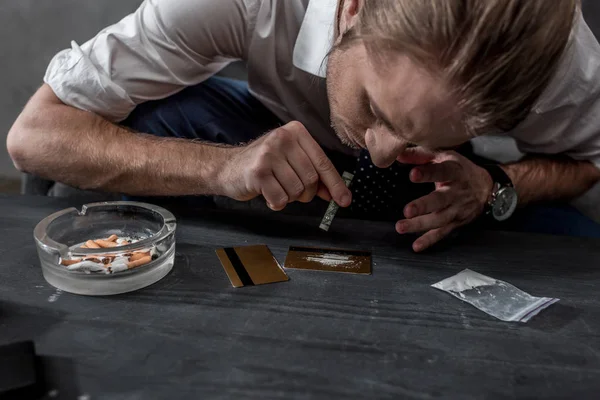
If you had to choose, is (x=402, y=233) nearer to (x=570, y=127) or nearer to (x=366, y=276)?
(x=366, y=276)

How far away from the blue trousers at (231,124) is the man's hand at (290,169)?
36 centimetres

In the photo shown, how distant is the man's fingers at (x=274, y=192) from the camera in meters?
0.80

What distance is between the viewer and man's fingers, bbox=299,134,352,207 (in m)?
0.78

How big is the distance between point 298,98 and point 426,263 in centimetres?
48

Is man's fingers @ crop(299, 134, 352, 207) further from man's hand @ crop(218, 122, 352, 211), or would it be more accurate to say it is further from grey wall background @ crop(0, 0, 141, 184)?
grey wall background @ crop(0, 0, 141, 184)

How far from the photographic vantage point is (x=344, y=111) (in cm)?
82

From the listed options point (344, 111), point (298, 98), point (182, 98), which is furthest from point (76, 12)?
point (344, 111)

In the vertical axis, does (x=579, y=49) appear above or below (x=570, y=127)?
above

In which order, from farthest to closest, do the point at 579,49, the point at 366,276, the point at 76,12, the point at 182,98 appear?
1. the point at 76,12
2. the point at 182,98
3. the point at 579,49
4. the point at 366,276

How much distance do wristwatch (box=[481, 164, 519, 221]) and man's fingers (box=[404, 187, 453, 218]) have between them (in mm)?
137

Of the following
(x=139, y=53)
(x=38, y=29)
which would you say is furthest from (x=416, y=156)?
(x=38, y=29)

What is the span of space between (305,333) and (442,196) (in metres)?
0.41

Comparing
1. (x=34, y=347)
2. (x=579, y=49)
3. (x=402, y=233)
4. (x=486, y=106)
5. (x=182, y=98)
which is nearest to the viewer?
(x=34, y=347)

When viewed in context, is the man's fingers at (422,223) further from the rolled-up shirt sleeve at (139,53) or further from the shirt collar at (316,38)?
the rolled-up shirt sleeve at (139,53)
